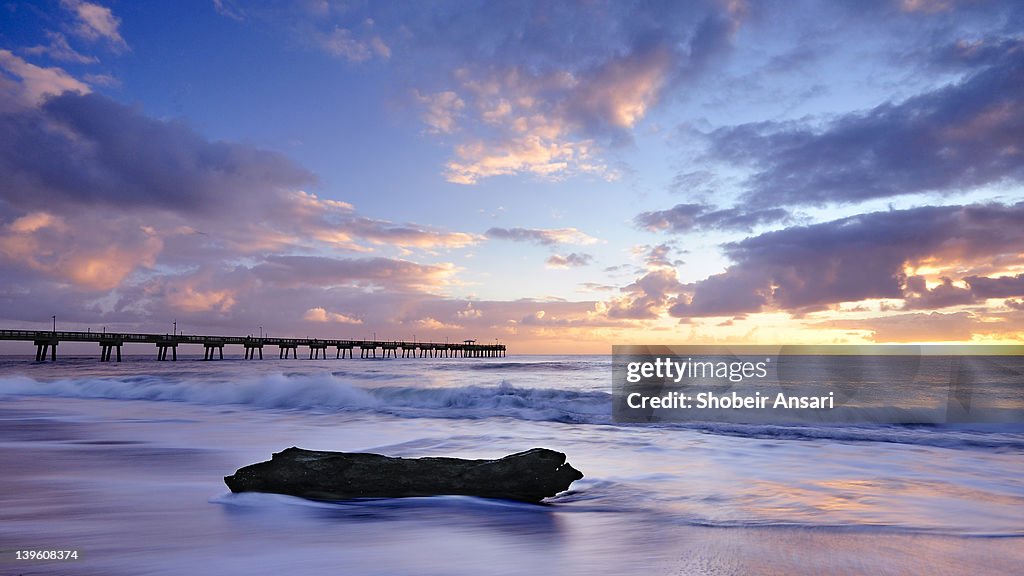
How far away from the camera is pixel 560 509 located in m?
6.56

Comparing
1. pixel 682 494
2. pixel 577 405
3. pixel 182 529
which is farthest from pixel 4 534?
pixel 577 405

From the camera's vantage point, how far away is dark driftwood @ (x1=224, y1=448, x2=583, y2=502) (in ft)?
21.6

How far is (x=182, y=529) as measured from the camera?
18.1 feet

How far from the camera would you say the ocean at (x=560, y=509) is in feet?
A: 15.3

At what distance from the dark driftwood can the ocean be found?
0.46 feet

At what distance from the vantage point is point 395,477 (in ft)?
22.1

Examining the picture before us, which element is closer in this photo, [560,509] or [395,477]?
[560,509]

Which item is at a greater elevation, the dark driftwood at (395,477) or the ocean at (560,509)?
the dark driftwood at (395,477)

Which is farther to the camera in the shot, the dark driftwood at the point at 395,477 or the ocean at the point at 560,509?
the dark driftwood at the point at 395,477

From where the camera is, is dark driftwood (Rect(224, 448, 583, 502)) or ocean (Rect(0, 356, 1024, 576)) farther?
dark driftwood (Rect(224, 448, 583, 502))

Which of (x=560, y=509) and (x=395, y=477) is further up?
(x=395, y=477)

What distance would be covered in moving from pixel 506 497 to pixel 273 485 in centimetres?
271

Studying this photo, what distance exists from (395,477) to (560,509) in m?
1.97

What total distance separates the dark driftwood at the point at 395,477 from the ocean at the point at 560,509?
0.14 metres
